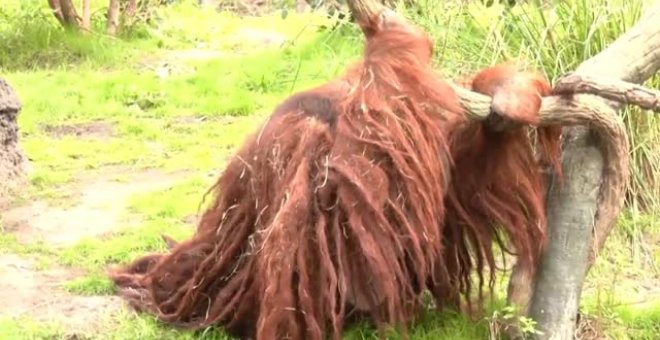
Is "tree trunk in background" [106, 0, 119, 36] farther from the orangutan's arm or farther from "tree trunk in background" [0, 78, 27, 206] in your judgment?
the orangutan's arm

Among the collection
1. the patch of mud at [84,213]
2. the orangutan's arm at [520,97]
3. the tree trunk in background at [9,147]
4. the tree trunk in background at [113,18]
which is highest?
the tree trunk in background at [113,18]

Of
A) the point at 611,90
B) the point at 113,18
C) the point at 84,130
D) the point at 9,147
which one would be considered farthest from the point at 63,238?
the point at 113,18

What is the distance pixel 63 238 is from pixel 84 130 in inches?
74.3

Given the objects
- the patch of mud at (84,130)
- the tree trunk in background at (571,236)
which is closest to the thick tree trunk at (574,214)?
the tree trunk in background at (571,236)

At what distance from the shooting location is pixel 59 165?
5.22 meters

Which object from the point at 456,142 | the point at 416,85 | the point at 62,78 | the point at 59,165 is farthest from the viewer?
the point at 62,78

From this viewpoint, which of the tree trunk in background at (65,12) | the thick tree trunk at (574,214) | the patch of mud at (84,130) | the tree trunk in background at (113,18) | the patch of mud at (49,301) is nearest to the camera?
the thick tree trunk at (574,214)

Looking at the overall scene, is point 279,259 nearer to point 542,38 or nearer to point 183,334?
point 183,334

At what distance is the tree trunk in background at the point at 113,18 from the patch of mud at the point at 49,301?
433 cm

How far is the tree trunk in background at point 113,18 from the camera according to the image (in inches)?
310

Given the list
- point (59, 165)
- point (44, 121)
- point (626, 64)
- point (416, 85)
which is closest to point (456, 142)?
point (416, 85)

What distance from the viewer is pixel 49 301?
3.45 meters

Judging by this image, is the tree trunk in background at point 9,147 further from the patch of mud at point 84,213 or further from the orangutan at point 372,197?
the orangutan at point 372,197

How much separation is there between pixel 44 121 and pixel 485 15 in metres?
2.70
